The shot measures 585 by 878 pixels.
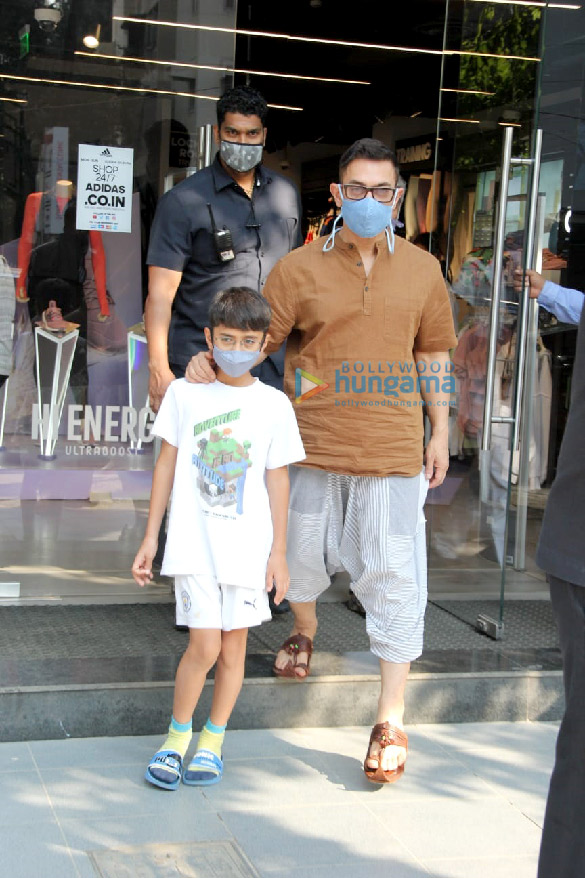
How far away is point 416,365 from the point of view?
3.62 metres

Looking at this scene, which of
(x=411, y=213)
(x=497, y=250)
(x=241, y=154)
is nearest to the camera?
(x=241, y=154)

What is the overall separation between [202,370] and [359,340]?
1.75 ft

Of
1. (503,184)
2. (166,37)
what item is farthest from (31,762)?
(166,37)

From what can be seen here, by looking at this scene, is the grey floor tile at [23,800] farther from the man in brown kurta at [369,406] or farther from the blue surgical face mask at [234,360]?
the blue surgical face mask at [234,360]

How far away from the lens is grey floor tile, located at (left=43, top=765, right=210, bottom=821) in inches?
118

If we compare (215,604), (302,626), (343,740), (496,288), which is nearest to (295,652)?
(302,626)

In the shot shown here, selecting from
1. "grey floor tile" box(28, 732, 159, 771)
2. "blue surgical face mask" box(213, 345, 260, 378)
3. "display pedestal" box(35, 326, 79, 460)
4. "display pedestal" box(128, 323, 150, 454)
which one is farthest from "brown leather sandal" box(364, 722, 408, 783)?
"display pedestal" box(35, 326, 79, 460)

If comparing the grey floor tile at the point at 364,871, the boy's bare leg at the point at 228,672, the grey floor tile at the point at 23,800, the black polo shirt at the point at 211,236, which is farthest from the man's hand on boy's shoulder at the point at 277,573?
the black polo shirt at the point at 211,236

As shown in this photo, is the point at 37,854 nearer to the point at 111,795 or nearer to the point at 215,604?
the point at 111,795

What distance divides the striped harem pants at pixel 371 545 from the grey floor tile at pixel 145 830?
76 cm

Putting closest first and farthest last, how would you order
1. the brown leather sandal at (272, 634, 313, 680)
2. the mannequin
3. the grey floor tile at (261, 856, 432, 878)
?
the grey floor tile at (261, 856, 432, 878) → the brown leather sandal at (272, 634, 313, 680) → the mannequin

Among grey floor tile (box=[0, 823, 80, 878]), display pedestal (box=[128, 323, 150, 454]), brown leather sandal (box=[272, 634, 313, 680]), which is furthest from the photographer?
display pedestal (box=[128, 323, 150, 454])

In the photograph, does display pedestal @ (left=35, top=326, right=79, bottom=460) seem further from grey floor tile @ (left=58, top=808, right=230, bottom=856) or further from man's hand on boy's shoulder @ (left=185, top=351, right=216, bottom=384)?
grey floor tile @ (left=58, top=808, right=230, bottom=856)

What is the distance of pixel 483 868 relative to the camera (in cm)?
283
